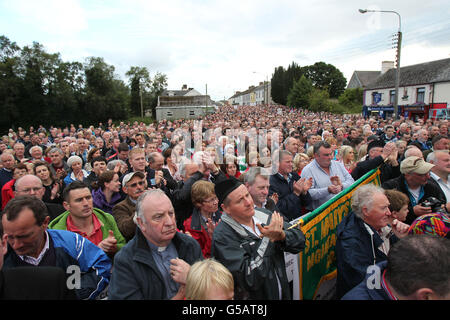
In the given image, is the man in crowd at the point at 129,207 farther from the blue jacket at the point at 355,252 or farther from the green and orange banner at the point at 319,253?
the blue jacket at the point at 355,252

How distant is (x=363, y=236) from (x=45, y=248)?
2766 millimetres

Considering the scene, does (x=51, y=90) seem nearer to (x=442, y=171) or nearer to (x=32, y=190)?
(x=32, y=190)

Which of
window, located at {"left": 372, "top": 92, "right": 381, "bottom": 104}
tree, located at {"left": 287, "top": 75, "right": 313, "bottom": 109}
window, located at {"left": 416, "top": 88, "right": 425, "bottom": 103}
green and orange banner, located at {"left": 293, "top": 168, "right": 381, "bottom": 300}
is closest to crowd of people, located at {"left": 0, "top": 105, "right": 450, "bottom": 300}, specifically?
green and orange banner, located at {"left": 293, "top": 168, "right": 381, "bottom": 300}

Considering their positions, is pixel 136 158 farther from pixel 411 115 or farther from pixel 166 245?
pixel 411 115

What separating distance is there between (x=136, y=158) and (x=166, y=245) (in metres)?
2.96

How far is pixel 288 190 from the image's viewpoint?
13.9 ft

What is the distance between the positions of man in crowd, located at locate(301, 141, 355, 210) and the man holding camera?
0.77 meters

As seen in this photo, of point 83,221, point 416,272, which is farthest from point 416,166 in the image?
point 83,221

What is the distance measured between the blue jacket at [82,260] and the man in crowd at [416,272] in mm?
2060

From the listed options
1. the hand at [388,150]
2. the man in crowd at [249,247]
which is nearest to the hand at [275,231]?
the man in crowd at [249,247]

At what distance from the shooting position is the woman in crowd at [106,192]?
3.98 metres

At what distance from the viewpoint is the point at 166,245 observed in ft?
7.31

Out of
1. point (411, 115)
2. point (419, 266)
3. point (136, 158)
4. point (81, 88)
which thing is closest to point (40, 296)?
point (419, 266)

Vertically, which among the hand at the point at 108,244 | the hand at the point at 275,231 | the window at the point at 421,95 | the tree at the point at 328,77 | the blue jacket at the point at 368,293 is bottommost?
the hand at the point at 108,244
